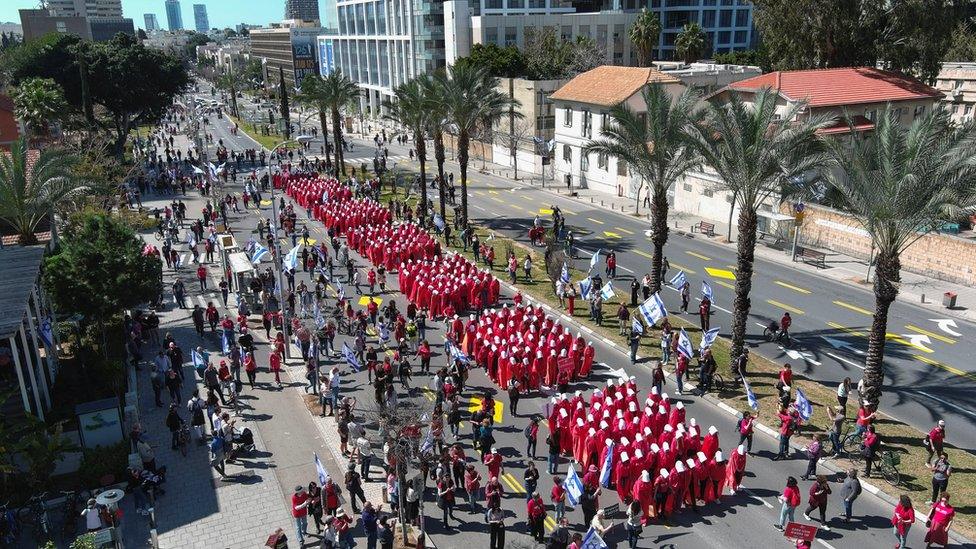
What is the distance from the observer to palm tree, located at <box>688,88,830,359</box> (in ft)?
71.1

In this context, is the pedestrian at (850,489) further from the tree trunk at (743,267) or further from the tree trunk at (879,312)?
the tree trunk at (743,267)

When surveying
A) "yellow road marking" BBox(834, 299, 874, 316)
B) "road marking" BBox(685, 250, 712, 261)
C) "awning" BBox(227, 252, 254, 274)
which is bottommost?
"yellow road marking" BBox(834, 299, 874, 316)

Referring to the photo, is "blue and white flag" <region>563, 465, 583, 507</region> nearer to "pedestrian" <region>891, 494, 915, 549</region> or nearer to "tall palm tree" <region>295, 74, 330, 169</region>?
"pedestrian" <region>891, 494, 915, 549</region>

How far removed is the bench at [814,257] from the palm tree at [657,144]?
10.8m

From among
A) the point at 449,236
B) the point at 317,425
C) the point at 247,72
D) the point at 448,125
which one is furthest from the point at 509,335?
the point at 247,72

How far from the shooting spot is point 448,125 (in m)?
43.6

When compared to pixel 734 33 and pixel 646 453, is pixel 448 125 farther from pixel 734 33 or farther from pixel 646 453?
pixel 734 33

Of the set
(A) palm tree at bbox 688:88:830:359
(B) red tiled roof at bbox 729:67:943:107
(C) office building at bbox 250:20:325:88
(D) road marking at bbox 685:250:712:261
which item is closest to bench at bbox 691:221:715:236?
(D) road marking at bbox 685:250:712:261

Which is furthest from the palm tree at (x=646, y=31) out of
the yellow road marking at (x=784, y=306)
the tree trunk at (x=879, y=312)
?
the tree trunk at (x=879, y=312)

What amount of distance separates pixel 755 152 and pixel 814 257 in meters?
15.2

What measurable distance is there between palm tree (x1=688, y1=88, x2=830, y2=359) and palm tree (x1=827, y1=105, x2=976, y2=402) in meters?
1.91

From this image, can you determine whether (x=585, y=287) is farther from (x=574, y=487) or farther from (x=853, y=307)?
(x=574, y=487)

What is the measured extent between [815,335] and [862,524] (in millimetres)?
11912

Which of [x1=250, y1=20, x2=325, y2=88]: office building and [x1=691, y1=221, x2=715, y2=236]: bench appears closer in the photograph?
[x1=691, y1=221, x2=715, y2=236]: bench
